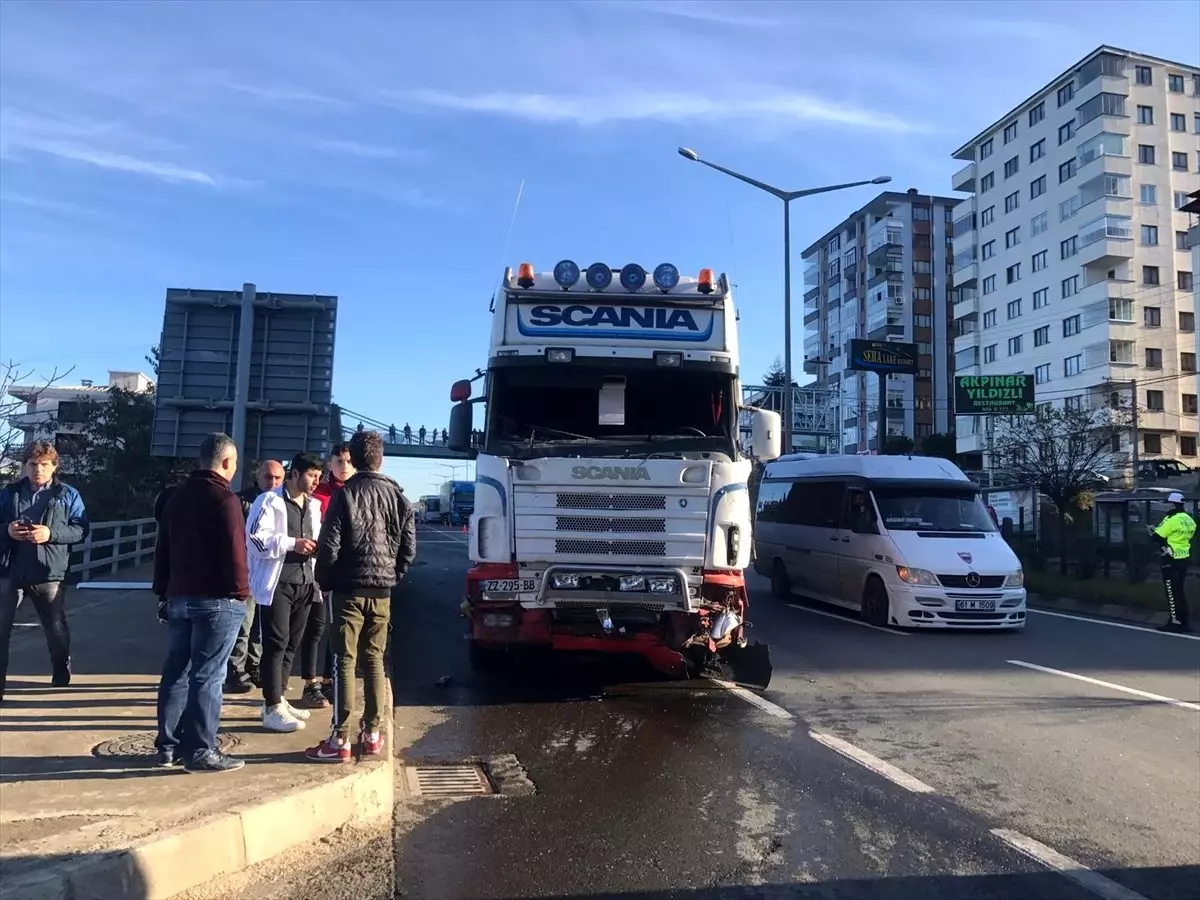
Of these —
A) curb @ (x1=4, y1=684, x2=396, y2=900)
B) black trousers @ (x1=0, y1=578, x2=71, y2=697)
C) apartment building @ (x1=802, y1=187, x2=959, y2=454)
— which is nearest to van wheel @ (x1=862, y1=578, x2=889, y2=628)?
curb @ (x1=4, y1=684, x2=396, y2=900)

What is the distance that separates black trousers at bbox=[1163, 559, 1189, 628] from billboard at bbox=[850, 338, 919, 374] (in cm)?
1747

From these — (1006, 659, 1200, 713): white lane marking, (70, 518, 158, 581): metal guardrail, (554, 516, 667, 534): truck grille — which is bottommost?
(1006, 659, 1200, 713): white lane marking

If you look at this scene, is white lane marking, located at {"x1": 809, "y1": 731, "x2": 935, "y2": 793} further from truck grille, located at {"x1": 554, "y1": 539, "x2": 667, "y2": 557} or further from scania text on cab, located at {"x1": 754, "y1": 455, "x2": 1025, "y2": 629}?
scania text on cab, located at {"x1": 754, "y1": 455, "x2": 1025, "y2": 629}

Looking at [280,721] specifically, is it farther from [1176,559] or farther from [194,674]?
[1176,559]

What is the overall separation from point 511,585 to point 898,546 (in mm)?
7416

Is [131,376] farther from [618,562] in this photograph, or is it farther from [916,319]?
[916,319]

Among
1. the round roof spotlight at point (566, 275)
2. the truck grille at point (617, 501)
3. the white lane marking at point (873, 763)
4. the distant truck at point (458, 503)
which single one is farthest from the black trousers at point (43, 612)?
the distant truck at point (458, 503)

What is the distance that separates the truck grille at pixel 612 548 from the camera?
7.66m

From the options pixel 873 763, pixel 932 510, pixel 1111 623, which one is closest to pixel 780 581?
pixel 932 510

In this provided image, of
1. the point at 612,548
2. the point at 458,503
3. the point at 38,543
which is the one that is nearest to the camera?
the point at 38,543

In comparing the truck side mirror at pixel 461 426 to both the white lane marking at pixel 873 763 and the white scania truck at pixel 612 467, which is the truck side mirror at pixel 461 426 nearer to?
the white scania truck at pixel 612 467

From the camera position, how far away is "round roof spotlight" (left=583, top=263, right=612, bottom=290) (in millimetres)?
8609

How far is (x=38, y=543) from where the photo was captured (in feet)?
21.9

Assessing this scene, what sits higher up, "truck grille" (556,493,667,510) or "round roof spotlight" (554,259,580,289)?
"round roof spotlight" (554,259,580,289)
